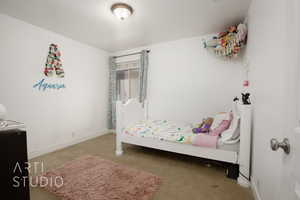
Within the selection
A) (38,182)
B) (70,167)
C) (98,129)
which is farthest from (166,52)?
(38,182)

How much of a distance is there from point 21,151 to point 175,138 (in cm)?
175

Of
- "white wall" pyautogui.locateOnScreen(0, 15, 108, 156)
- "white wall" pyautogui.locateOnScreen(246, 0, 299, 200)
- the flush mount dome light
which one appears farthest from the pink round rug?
the flush mount dome light

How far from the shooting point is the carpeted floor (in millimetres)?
1453

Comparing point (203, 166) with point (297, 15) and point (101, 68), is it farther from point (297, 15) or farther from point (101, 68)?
point (101, 68)


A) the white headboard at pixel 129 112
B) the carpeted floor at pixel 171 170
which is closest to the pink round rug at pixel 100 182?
the carpeted floor at pixel 171 170

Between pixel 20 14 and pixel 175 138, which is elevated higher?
pixel 20 14

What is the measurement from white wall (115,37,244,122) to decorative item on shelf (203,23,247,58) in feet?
1.04

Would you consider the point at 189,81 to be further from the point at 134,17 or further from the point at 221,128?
the point at 134,17

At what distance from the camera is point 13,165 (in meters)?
1.01

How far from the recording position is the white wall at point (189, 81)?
2625mm

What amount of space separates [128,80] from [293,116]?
350 cm

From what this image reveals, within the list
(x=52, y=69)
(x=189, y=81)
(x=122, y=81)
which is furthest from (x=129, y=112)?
(x=52, y=69)

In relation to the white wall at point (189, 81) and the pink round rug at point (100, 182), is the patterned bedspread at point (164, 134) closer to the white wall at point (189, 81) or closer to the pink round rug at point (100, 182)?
the pink round rug at point (100, 182)

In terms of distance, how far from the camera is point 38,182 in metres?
1.64
